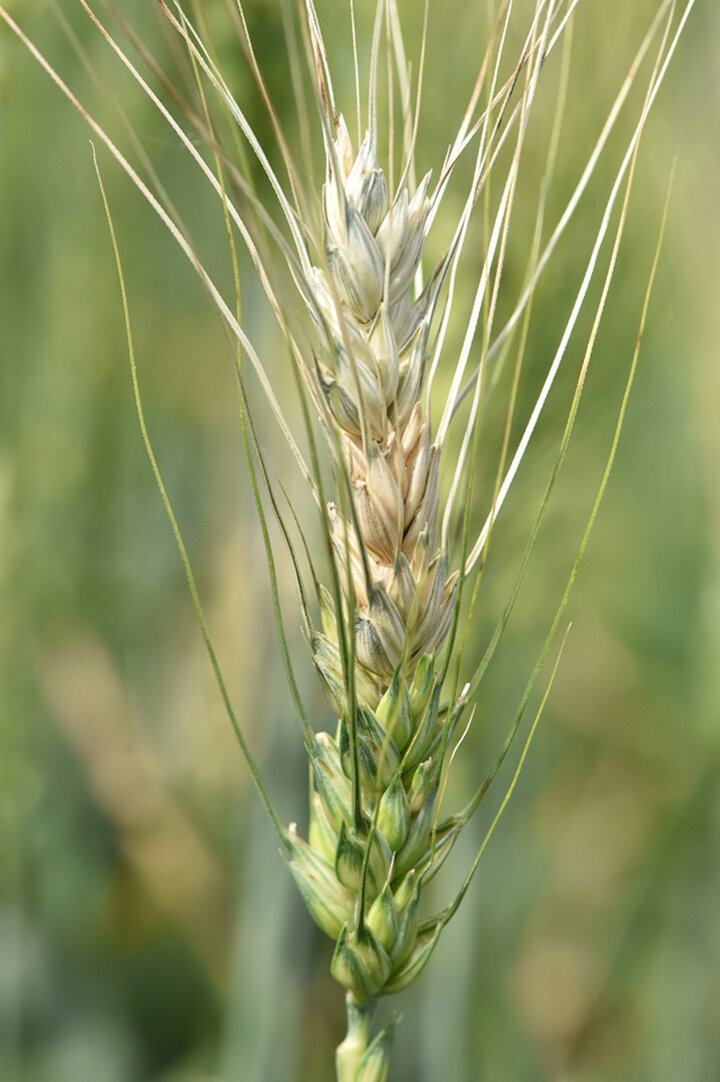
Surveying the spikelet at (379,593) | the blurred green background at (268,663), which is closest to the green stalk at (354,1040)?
the spikelet at (379,593)

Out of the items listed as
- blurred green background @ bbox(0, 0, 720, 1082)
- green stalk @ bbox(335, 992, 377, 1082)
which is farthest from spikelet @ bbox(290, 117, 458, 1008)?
blurred green background @ bbox(0, 0, 720, 1082)

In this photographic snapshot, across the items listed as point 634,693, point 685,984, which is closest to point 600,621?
point 634,693

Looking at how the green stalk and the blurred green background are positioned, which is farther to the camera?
the blurred green background

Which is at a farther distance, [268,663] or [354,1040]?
[268,663]

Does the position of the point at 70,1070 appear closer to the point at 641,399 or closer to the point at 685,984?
the point at 685,984

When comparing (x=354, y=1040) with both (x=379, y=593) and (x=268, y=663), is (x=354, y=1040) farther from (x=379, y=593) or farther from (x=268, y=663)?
(x=268, y=663)

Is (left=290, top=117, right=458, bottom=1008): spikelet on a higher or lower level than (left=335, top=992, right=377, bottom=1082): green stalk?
higher

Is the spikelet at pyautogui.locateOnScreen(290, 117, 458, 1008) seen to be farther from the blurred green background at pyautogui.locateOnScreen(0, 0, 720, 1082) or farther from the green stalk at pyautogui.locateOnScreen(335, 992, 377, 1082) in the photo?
the blurred green background at pyautogui.locateOnScreen(0, 0, 720, 1082)

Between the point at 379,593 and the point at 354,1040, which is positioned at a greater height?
the point at 379,593

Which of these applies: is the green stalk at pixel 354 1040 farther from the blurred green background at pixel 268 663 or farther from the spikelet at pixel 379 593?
the blurred green background at pixel 268 663

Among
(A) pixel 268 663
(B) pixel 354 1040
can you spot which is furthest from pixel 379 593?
(A) pixel 268 663
